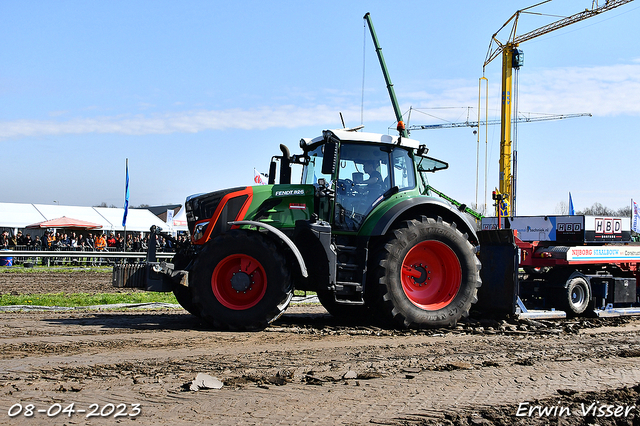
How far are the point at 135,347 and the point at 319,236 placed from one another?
8.06 ft

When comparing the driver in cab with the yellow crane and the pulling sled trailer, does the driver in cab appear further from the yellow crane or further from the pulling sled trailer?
the yellow crane

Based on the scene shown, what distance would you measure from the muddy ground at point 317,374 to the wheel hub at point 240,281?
1.81ft

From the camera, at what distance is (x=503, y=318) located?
830 cm

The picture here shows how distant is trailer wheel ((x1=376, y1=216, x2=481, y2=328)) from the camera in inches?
285

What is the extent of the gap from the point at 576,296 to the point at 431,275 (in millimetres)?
3482

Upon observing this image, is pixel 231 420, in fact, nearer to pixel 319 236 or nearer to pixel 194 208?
pixel 319 236

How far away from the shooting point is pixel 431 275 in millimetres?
7809

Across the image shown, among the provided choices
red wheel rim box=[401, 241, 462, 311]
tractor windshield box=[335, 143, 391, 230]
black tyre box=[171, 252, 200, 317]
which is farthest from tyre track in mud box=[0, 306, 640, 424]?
tractor windshield box=[335, 143, 391, 230]

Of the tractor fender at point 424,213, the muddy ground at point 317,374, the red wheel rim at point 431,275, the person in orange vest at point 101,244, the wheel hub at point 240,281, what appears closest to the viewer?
the muddy ground at point 317,374

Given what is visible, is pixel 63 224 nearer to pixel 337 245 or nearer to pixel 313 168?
pixel 313 168

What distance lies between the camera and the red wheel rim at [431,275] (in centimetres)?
765

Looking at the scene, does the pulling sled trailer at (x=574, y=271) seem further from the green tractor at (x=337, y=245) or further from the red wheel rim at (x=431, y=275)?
the green tractor at (x=337, y=245)

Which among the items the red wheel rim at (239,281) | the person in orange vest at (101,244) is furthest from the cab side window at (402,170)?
the person in orange vest at (101,244)

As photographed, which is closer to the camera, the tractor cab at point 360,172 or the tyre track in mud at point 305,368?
the tyre track in mud at point 305,368
